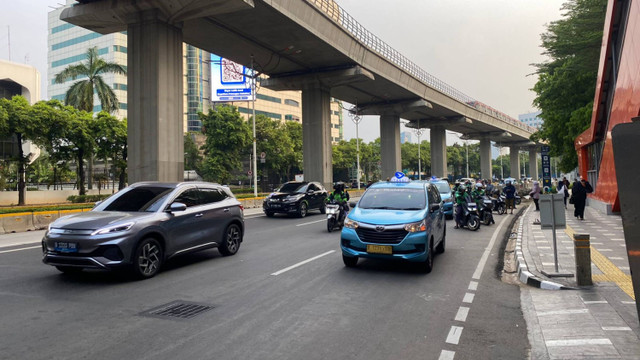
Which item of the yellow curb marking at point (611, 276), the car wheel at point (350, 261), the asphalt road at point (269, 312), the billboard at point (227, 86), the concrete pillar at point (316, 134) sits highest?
the billboard at point (227, 86)

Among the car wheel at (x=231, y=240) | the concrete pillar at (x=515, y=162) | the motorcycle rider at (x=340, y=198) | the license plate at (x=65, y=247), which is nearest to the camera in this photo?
the license plate at (x=65, y=247)

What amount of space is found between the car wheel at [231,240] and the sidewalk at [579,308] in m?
6.14

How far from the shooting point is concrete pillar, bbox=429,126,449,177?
60500mm

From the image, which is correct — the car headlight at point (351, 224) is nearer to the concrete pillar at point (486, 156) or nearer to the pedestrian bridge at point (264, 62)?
the pedestrian bridge at point (264, 62)

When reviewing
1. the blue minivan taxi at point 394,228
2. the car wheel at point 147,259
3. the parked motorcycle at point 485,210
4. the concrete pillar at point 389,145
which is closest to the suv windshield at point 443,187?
the parked motorcycle at point 485,210

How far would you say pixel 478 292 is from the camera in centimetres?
696

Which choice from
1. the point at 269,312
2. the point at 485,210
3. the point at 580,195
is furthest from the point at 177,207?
the point at 580,195

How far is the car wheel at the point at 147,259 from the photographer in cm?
727

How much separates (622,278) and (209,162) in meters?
42.5

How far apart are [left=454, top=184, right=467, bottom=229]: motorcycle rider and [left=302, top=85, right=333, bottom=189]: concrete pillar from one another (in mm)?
19703

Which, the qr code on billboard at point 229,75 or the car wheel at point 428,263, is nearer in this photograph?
the car wheel at point 428,263

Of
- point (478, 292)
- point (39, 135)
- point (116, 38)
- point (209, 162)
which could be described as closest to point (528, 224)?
point (478, 292)

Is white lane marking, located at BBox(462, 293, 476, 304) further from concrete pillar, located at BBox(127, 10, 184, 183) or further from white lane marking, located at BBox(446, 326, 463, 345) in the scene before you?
concrete pillar, located at BBox(127, 10, 184, 183)

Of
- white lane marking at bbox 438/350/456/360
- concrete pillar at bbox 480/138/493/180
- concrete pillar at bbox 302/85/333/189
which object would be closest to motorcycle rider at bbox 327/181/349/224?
white lane marking at bbox 438/350/456/360
